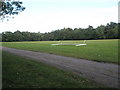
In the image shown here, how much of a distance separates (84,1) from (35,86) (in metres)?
19.8

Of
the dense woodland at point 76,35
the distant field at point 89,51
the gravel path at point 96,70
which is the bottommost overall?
the gravel path at point 96,70

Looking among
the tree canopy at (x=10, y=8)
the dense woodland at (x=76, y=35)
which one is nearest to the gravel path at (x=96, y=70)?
the tree canopy at (x=10, y=8)

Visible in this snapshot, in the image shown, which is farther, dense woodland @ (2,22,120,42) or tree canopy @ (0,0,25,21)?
dense woodland @ (2,22,120,42)

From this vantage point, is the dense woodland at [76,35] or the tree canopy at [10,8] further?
the dense woodland at [76,35]

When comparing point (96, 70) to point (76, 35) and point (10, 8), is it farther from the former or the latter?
point (76, 35)

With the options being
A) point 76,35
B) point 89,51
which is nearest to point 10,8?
point 89,51

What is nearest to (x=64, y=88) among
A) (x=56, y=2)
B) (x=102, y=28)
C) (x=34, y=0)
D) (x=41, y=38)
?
(x=34, y=0)

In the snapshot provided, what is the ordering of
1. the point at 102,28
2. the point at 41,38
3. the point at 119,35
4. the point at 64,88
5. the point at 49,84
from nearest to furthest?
the point at 64,88, the point at 49,84, the point at 119,35, the point at 102,28, the point at 41,38

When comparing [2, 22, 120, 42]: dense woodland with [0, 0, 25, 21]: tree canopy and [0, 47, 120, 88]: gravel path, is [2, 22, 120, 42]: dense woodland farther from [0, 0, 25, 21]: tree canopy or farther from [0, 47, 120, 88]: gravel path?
[0, 47, 120, 88]: gravel path

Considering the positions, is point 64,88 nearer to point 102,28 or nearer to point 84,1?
point 84,1

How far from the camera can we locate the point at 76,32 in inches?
3622

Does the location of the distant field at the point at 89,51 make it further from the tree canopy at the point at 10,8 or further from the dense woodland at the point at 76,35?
the dense woodland at the point at 76,35

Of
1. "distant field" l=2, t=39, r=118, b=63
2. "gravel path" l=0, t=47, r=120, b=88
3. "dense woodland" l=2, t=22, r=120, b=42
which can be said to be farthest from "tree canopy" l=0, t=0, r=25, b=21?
"dense woodland" l=2, t=22, r=120, b=42

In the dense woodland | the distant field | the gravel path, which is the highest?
the dense woodland
